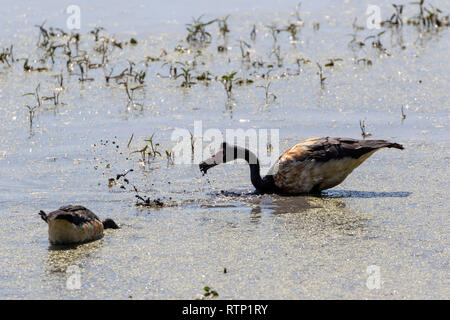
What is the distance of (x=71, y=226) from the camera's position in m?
6.48

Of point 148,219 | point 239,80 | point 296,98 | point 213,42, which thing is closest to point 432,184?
point 148,219

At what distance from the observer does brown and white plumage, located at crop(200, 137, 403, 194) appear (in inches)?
318

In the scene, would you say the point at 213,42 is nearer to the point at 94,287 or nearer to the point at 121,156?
the point at 121,156

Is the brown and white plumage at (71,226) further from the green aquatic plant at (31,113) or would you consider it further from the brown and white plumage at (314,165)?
the green aquatic plant at (31,113)

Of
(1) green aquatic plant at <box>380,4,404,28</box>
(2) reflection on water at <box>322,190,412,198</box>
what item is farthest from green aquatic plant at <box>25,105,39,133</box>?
(1) green aquatic plant at <box>380,4,404,28</box>

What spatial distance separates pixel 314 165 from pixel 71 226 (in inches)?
98.2

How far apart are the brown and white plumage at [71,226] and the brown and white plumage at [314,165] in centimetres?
187

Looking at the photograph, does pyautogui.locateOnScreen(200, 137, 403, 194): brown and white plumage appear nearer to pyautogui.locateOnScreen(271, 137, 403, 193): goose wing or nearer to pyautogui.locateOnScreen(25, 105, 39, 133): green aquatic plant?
pyautogui.locateOnScreen(271, 137, 403, 193): goose wing

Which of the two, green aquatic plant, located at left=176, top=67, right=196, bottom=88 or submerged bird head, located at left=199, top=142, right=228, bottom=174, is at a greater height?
green aquatic plant, located at left=176, top=67, right=196, bottom=88

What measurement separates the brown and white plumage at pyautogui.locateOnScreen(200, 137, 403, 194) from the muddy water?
161 mm

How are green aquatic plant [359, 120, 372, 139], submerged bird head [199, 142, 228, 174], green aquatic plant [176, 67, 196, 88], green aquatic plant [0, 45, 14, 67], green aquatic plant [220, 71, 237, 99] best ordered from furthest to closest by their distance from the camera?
green aquatic plant [0, 45, 14, 67]
green aquatic plant [176, 67, 196, 88]
green aquatic plant [220, 71, 237, 99]
green aquatic plant [359, 120, 372, 139]
submerged bird head [199, 142, 228, 174]

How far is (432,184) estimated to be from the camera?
8086 mm

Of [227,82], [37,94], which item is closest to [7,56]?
[37,94]

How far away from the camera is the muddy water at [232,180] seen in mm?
5914
